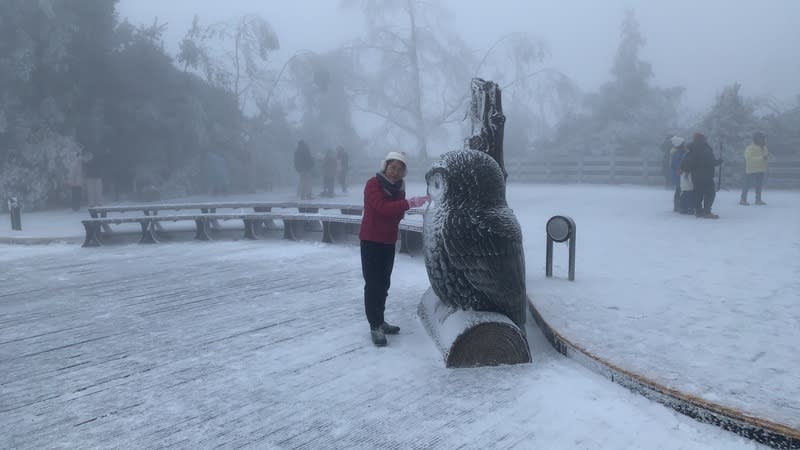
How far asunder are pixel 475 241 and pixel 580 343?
0.92 m

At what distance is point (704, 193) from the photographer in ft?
34.8

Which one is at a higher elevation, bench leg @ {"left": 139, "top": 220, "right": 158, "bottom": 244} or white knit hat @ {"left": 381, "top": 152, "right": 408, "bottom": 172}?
white knit hat @ {"left": 381, "top": 152, "right": 408, "bottom": 172}

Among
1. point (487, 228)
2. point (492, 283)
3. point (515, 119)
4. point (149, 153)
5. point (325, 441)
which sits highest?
point (515, 119)

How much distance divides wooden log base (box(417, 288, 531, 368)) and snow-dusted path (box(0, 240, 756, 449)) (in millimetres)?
90

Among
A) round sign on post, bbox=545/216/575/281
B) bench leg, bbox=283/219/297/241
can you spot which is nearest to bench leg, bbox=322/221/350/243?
bench leg, bbox=283/219/297/241

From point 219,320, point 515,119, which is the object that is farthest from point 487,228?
point 515,119

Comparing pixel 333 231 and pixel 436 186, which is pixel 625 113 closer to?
pixel 333 231

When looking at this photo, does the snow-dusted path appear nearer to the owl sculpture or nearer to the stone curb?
the stone curb

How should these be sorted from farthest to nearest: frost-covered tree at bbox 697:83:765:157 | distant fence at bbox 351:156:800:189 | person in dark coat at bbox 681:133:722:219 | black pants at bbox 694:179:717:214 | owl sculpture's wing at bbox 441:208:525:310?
frost-covered tree at bbox 697:83:765:157 < distant fence at bbox 351:156:800:189 < black pants at bbox 694:179:717:214 < person in dark coat at bbox 681:133:722:219 < owl sculpture's wing at bbox 441:208:525:310

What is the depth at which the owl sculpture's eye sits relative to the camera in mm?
4031

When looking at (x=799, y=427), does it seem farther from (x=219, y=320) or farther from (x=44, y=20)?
(x=44, y=20)

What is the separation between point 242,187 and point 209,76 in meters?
3.84

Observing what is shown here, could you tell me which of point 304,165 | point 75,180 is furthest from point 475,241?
point 75,180

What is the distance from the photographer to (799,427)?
8.86 ft
